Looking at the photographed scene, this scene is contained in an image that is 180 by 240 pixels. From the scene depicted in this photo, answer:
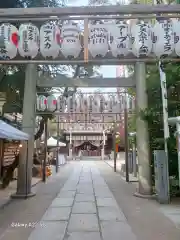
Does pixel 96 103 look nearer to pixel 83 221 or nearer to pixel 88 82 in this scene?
pixel 88 82

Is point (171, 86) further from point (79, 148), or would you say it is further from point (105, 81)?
point (79, 148)

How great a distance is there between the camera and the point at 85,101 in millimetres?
11031

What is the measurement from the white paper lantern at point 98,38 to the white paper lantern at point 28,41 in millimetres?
1615

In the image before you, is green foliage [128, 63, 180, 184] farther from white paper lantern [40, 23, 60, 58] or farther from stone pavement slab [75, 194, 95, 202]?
white paper lantern [40, 23, 60, 58]

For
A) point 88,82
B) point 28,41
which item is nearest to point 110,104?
point 88,82

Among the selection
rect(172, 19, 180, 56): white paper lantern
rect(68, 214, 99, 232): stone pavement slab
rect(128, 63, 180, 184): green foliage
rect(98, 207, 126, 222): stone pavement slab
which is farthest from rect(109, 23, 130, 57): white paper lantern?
rect(68, 214, 99, 232): stone pavement slab

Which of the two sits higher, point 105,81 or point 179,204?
point 105,81

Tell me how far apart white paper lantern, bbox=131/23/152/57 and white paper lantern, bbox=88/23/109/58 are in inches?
32.0

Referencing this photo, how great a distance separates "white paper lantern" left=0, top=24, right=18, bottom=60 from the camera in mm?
7189

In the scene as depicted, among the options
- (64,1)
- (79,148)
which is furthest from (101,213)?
(79,148)

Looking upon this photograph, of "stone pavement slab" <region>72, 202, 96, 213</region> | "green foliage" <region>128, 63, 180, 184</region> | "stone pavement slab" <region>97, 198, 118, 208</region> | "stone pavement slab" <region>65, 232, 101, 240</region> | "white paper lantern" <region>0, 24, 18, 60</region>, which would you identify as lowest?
"stone pavement slab" <region>97, 198, 118, 208</region>

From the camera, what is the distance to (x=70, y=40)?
7.46 m

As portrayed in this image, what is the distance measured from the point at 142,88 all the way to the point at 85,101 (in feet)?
9.24

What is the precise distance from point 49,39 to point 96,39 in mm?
1393
